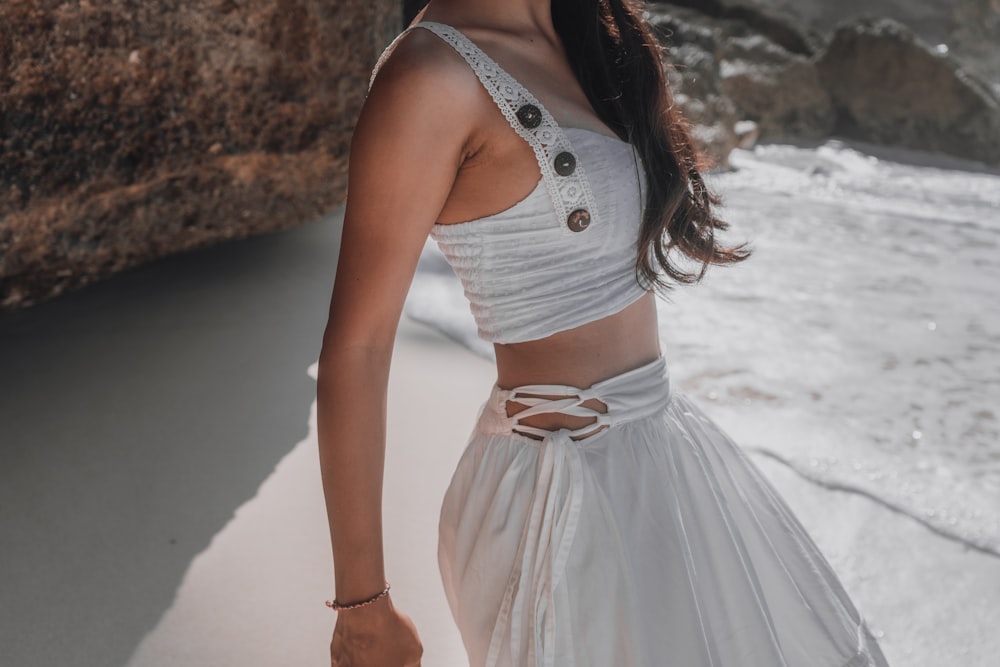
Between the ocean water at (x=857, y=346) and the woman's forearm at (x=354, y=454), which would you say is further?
the ocean water at (x=857, y=346)

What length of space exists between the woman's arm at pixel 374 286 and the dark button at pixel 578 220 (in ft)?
0.46

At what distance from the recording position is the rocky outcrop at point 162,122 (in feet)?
7.77

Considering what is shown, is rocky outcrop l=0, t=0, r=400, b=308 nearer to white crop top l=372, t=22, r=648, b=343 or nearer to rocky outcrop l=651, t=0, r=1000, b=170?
white crop top l=372, t=22, r=648, b=343

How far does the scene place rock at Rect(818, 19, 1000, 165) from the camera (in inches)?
362

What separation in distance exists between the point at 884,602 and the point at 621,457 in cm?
138

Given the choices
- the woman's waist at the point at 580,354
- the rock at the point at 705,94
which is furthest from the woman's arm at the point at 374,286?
the rock at the point at 705,94

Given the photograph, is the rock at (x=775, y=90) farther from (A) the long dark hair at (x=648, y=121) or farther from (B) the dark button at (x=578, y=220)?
(B) the dark button at (x=578, y=220)

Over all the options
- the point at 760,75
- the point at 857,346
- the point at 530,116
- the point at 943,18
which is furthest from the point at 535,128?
the point at 943,18

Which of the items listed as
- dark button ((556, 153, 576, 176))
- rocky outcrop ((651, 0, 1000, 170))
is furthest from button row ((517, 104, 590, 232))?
rocky outcrop ((651, 0, 1000, 170))

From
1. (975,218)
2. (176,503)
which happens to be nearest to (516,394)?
(176,503)

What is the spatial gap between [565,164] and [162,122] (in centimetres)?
204

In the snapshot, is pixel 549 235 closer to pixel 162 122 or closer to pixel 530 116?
pixel 530 116

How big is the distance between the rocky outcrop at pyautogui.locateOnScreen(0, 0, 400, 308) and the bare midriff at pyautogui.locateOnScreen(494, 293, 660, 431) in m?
1.82

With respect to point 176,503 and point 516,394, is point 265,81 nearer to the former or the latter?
point 176,503
